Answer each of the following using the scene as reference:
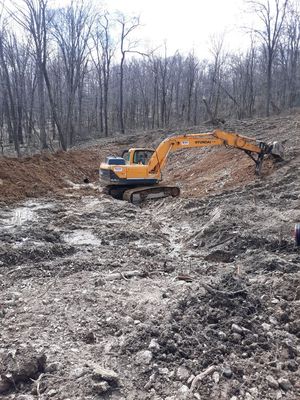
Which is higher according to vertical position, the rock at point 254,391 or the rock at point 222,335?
the rock at point 222,335

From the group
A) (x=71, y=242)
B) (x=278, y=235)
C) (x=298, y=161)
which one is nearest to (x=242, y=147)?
(x=298, y=161)

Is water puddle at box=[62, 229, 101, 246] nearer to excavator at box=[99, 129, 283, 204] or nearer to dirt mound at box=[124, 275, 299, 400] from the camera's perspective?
dirt mound at box=[124, 275, 299, 400]

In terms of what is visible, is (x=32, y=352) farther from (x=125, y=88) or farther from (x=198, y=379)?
(x=125, y=88)

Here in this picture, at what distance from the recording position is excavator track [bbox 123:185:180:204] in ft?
38.6

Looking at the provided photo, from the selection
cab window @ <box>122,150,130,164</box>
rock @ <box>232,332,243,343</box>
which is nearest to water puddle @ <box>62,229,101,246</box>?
rock @ <box>232,332,243,343</box>

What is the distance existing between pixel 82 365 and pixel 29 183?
35.5 ft

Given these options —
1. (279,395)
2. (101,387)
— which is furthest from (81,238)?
(279,395)

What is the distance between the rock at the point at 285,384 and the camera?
3.12m

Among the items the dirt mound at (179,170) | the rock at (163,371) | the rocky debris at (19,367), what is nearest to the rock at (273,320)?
the rock at (163,371)

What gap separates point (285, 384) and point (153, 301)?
181 cm

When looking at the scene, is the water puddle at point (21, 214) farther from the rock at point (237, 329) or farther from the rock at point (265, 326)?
the rock at point (265, 326)

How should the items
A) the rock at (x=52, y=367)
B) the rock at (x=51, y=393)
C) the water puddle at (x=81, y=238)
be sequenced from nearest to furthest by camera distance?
the rock at (x=51, y=393)
the rock at (x=52, y=367)
the water puddle at (x=81, y=238)

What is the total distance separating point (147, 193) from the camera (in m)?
12.0

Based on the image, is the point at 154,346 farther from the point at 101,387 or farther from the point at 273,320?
the point at 273,320
